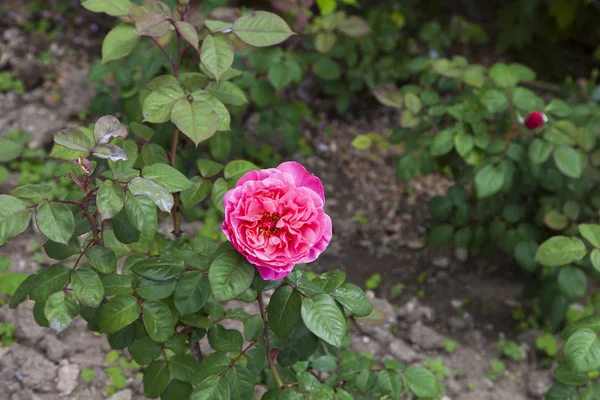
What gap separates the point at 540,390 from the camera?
230 centimetres

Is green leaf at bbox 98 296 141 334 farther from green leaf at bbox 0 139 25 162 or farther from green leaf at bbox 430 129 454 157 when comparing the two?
green leaf at bbox 430 129 454 157

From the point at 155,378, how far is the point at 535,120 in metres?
1.41

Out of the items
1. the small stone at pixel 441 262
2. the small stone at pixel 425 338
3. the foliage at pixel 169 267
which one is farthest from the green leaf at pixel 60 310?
the small stone at pixel 441 262

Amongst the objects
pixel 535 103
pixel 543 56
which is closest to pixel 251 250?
pixel 535 103

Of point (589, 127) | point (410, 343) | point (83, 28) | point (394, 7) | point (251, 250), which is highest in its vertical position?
point (251, 250)

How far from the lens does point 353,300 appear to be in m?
1.33

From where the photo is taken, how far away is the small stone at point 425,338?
2.37 meters

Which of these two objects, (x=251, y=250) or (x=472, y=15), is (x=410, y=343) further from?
(x=472, y=15)

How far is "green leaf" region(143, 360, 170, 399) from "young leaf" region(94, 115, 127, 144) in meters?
0.55

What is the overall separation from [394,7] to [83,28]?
66.6 inches

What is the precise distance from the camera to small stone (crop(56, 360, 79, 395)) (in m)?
1.88

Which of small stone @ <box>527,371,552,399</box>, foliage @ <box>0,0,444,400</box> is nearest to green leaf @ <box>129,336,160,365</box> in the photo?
foliage @ <box>0,0,444,400</box>

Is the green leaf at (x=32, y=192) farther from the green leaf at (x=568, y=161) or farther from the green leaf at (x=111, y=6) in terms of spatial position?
the green leaf at (x=568, y=161)

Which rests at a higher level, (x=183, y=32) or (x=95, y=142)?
(x=183, y=32)
